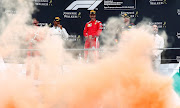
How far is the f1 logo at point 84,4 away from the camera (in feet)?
39.5

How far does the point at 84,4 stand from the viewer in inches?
478

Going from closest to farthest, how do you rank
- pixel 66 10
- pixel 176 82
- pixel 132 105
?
pixel 132 105, pixel 176 82, pixel 66 10

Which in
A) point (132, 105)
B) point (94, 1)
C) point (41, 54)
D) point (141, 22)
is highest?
point (94, 1)

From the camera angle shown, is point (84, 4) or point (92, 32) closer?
point (92, 32)

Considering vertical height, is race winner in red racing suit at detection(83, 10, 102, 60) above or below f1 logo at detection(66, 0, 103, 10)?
below

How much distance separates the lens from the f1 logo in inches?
474

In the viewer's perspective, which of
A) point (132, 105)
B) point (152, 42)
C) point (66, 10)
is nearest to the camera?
point (132, 105)

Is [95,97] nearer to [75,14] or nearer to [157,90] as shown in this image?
[157,90]

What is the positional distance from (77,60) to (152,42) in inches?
83.2

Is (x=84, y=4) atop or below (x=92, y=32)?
atop

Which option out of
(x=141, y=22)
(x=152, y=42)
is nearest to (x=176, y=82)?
(x=152, y=42)

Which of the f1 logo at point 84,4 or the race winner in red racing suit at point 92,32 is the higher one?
the f1 logo at point 84,4

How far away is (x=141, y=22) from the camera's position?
12.1 meters

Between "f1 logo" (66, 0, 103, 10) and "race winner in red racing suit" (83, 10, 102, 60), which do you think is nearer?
"race winner in red racing suit" (83, 10, 102, 60)
